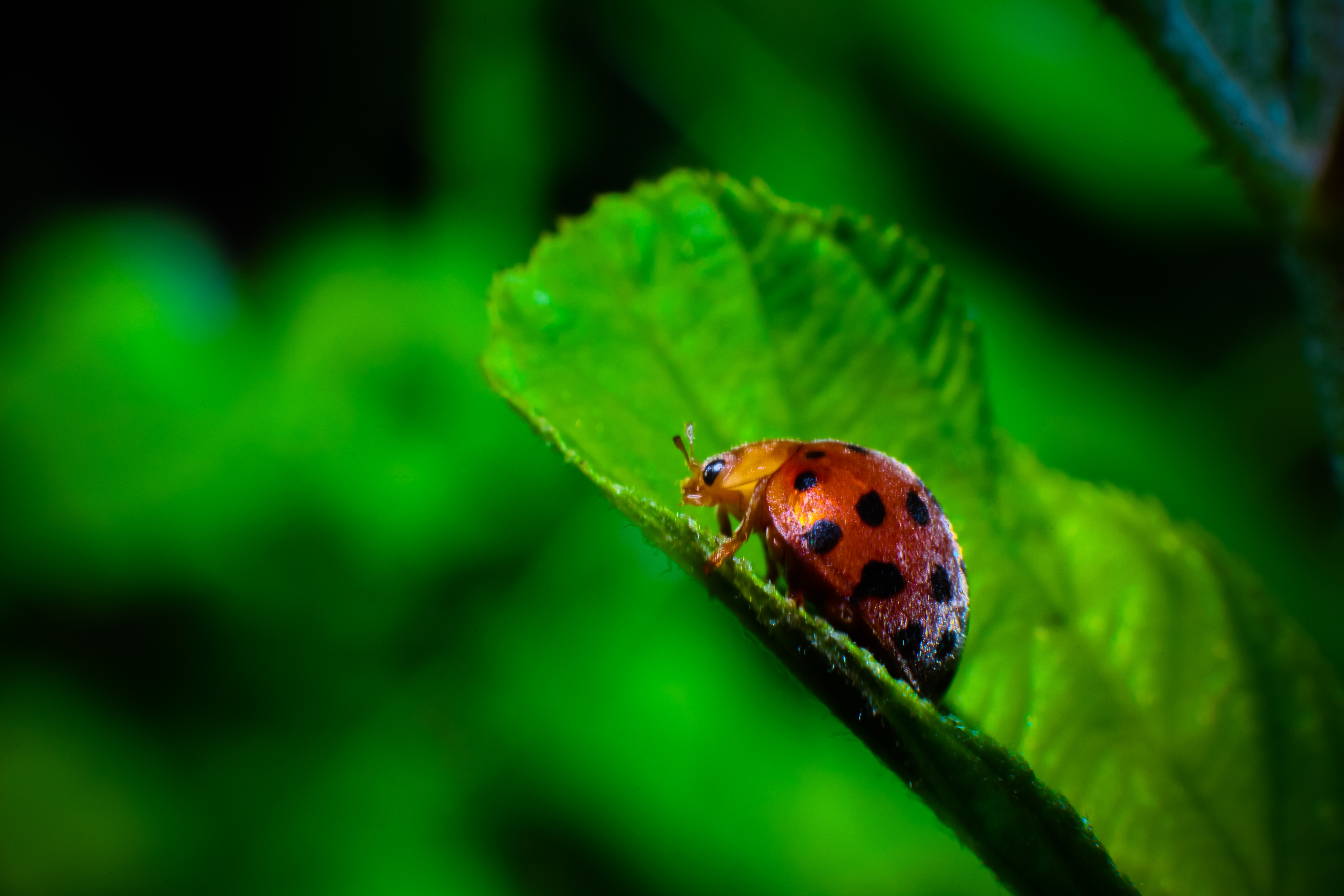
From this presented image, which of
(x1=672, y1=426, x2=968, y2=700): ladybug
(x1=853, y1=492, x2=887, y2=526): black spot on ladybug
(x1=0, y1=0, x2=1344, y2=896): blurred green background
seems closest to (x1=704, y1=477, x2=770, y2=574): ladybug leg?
(x1=672, y1=426, x2=968, y2=700): ladybug

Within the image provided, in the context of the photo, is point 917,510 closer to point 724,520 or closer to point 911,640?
point 911,640

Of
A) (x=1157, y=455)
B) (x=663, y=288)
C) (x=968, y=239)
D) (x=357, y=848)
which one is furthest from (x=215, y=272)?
(x=1157, y=455)

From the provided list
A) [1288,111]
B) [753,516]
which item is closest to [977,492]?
[753,516]

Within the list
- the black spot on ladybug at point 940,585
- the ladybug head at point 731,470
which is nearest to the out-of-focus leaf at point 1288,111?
the black spot on ladybug at point 940,585

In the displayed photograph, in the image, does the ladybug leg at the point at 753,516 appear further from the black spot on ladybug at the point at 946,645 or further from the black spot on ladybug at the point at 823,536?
the black spot on ladybug at the point at 946,645

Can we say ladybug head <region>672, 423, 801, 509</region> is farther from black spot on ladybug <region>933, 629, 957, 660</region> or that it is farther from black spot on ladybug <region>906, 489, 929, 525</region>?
black spot on ladybug <region>933, 629, 957, 660</region>

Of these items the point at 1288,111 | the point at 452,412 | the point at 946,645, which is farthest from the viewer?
the point at 452,412
